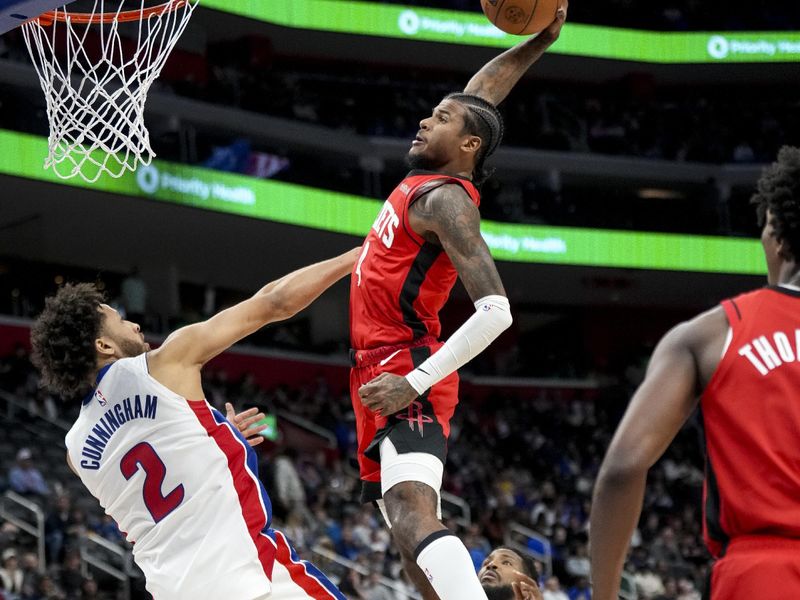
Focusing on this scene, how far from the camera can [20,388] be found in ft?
55.8

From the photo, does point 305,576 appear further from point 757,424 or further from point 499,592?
point 757,424

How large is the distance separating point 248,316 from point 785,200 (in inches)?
83.2

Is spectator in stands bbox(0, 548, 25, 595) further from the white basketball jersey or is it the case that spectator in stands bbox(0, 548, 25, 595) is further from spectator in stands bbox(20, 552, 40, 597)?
the white basketball jersey

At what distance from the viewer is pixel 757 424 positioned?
278cm

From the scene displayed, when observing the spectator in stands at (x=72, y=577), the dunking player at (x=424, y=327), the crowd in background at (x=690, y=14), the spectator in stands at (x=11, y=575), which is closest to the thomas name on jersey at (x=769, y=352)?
the dunking player at (x=424, y=327)

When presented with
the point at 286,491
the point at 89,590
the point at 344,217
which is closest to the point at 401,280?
the point at 89,590

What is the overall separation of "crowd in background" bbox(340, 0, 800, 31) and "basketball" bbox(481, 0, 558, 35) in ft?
70.3

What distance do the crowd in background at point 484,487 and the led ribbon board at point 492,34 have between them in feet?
20.8

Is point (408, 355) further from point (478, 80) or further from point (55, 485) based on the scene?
point (55, 485)

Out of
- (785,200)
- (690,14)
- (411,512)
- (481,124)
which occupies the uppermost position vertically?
(690,14)

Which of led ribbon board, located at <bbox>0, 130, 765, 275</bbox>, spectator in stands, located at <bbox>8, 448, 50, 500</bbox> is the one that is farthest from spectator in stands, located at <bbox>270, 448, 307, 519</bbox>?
led ribbon board, located at <bbox>0, 130, 765, 275</bbox>

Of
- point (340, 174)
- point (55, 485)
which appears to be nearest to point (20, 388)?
point (55, 485)

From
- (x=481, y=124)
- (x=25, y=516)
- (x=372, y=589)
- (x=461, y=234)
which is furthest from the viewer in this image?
(x=25, y=516)

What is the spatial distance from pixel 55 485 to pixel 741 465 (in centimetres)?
1308
